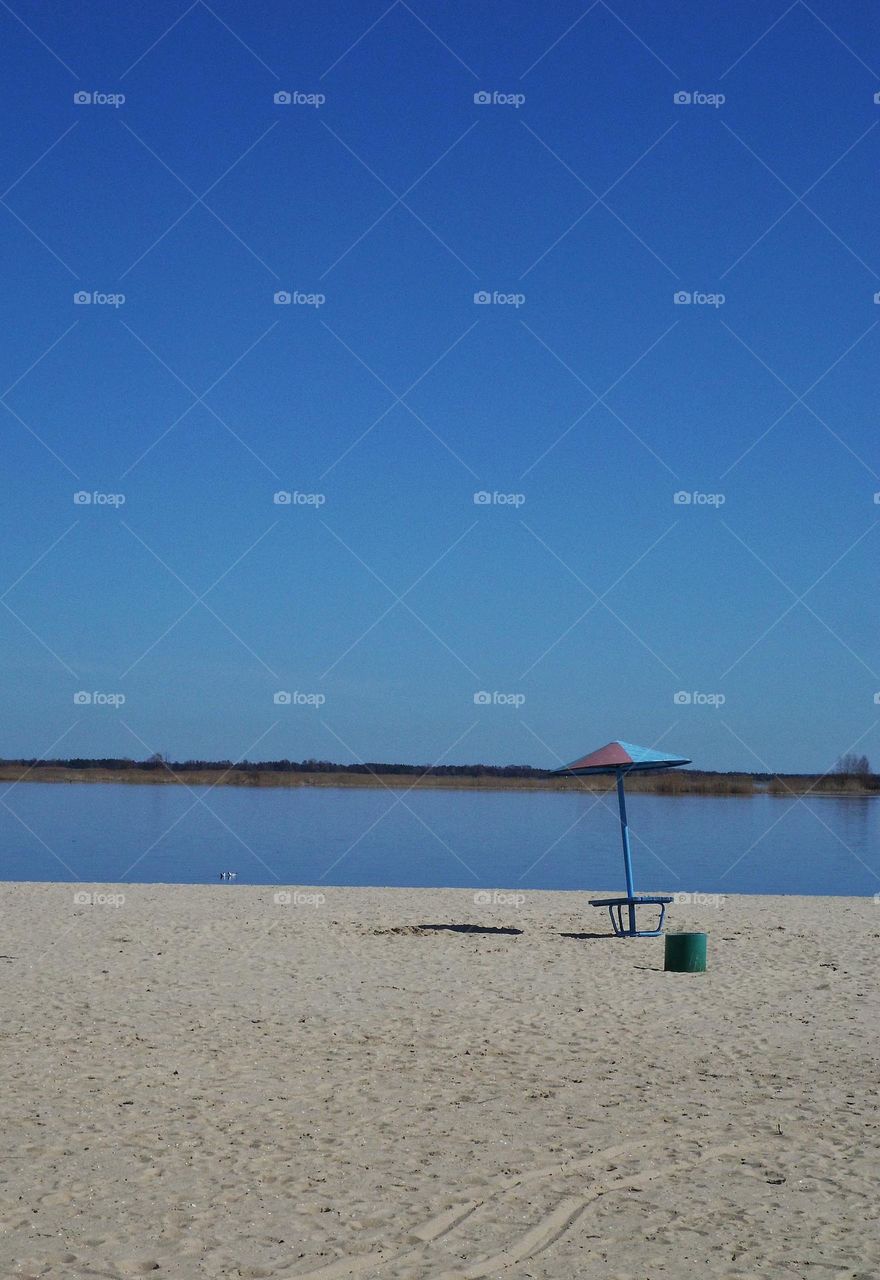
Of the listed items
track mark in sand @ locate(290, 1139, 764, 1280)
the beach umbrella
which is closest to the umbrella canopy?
the beach umbrella

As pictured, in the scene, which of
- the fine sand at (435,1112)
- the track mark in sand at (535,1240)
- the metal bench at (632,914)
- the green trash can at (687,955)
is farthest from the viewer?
the metal bench at (632,914)

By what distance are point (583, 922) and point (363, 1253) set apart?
10298mm

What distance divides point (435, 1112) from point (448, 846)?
87.2ft

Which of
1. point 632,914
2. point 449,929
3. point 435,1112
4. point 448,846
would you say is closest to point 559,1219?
point 435,1112

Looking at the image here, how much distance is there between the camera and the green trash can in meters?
10.5

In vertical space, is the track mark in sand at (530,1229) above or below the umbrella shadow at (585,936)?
below

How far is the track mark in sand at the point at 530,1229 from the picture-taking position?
13.2 feet

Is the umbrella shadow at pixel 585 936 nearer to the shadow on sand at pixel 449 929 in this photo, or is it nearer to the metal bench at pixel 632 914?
the metal bench at pixel 632 914

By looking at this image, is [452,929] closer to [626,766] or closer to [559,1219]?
[626,766]

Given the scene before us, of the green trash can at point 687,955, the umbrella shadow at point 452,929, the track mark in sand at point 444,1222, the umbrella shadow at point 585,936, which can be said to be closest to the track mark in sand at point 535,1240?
the track mark in sand at point 444,1222

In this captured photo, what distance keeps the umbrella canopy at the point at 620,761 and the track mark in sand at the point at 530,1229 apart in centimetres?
734

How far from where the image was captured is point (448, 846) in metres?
32.3

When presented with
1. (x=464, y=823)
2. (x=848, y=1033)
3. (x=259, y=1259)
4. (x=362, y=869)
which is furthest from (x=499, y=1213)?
(x=464, y=823)

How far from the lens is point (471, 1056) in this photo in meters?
7.20
